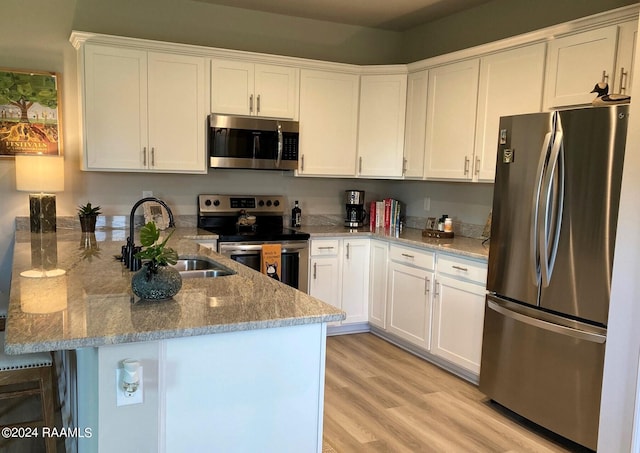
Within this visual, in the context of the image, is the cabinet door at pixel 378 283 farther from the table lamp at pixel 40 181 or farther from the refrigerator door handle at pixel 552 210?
the table lamp at pixel 40 181

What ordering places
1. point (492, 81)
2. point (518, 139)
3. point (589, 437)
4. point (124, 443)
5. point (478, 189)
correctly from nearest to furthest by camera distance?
1. point (124, 443)
2. point (589, 437)
3. point (518, 139)
4. point (492, 81)
5. point (478, 189)

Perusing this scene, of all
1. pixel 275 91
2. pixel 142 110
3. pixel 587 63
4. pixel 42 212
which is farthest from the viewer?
pixel 275 91

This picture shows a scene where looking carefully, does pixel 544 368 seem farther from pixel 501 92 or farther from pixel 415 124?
pixel 415 124

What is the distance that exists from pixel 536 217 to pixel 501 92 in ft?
3.75

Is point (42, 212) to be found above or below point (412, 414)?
above

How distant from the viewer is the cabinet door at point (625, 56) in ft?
8.79

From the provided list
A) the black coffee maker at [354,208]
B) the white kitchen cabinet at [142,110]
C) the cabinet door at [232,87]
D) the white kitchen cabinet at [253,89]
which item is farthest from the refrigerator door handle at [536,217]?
the white kitchen cabinet at [142,110]

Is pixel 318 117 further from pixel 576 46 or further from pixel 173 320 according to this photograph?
pixel 173 320

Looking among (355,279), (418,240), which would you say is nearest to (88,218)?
(355,279)

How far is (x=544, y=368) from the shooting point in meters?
2.72

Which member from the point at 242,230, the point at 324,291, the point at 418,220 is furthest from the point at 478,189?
the point at 242,230

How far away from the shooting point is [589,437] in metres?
2.50

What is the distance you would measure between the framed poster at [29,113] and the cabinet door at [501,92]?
10.3 ft

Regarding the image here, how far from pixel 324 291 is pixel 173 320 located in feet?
8.90
